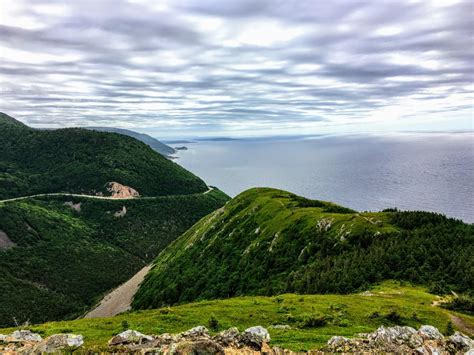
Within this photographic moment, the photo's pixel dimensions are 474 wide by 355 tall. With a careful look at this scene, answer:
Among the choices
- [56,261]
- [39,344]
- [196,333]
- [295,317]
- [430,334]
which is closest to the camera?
[39,344]

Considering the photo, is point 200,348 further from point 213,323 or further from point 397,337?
point 397,337

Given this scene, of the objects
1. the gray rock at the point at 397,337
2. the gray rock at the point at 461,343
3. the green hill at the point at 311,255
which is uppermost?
the gray rock at the point at 461,343

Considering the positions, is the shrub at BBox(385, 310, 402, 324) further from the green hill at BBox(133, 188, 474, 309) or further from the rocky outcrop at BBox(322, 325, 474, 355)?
the green hill at BBox(133, 188, 474, 309)

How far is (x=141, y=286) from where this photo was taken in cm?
10231

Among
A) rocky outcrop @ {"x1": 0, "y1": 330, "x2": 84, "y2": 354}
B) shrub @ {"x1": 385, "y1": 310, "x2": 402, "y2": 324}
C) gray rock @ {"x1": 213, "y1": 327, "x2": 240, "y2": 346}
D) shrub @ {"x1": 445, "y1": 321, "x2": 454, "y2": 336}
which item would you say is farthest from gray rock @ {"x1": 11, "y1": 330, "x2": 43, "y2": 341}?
shrub @ {"x1": 445, "y1": 321, "x2": 454, "y2": 336}

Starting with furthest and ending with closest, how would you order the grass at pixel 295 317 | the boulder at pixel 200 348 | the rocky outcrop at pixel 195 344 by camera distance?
the grass at pixel 295 317
the rocky outcrop at pixel 195 344
the boulder at pixel 200 348

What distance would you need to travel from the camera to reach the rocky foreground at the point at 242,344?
18.5 metres

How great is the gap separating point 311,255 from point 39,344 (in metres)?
45.3

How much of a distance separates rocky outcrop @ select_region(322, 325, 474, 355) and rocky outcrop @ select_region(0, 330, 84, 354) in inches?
604

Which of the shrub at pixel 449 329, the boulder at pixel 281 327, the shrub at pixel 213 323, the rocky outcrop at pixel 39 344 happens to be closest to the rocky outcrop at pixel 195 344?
the rocky outcrop at pixel 39 344

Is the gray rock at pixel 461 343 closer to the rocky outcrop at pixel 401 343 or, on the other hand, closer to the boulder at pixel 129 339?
the rocky outcrop at pixel 401 343

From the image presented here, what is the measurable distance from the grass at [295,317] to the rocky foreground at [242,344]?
131 inches

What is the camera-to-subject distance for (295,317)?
30.4m

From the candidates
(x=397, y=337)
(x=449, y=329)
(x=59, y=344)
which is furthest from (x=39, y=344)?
(x=449, y=329)
